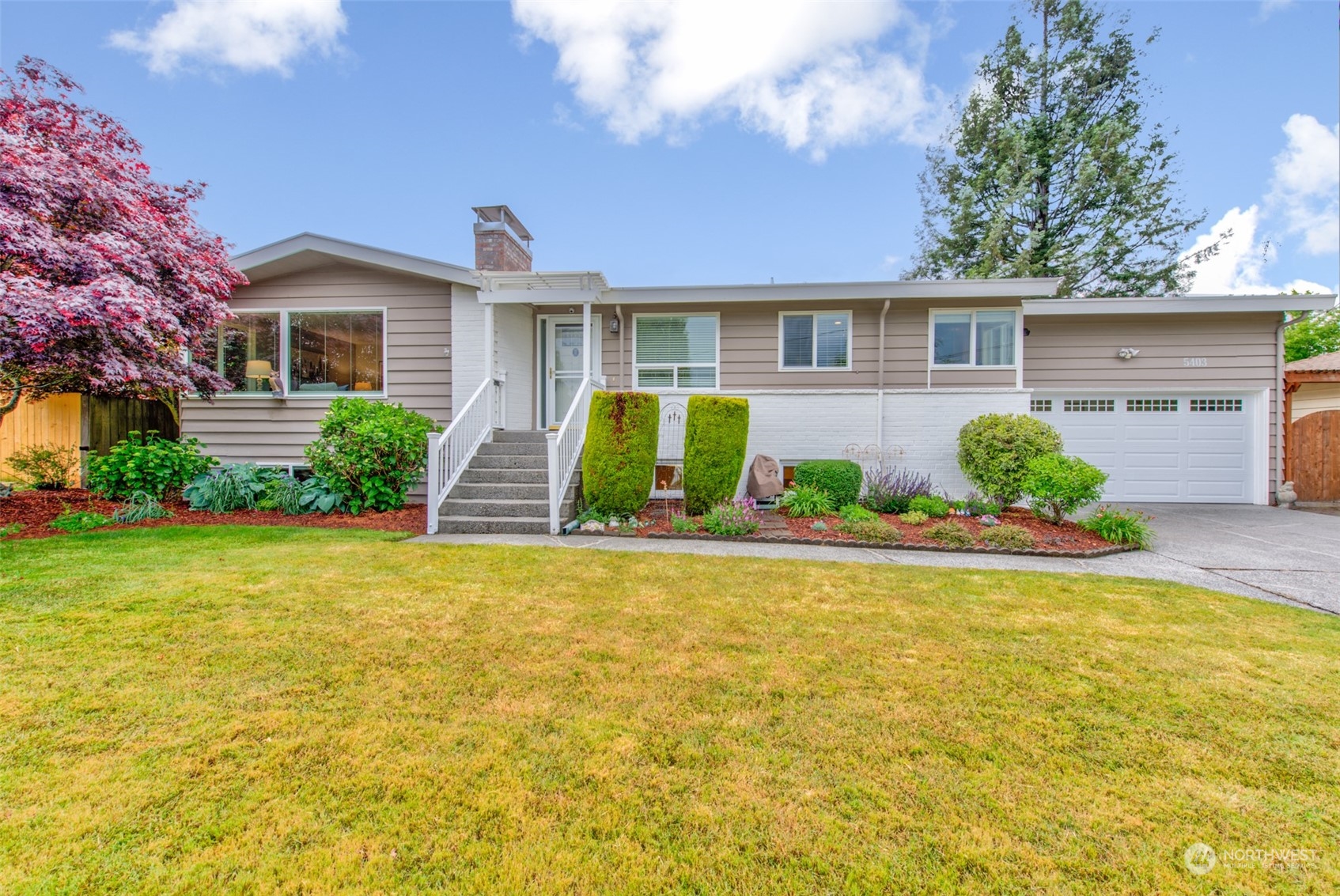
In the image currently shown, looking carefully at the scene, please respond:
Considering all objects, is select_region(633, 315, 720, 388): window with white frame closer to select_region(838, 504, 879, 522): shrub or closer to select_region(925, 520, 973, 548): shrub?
select_region(838, 504, 879, 522): shrub

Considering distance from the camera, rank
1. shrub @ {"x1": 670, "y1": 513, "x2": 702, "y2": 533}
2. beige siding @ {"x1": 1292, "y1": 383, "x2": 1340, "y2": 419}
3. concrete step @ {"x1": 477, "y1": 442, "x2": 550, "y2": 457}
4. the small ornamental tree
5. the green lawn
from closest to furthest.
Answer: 1. the green lawn
2. the small ornamental tree
3. shrub @ {"x1": 670, "y1": 513, "x2": 702, "y2": 533}
4. concrete step @ {"x1": 477, "y1": 442, "x2": 550, "y2": 457}
5. beige siding @ {"x1": 1292, "y1": 383, "x2": 1340, "y2": 419}

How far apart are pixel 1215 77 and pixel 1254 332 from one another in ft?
19.6

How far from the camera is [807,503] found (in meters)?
7.42

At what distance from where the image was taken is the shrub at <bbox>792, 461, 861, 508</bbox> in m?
7.71

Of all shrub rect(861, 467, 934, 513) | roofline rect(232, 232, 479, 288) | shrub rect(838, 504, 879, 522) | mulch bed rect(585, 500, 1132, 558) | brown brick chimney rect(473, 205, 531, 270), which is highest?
brown brick chimney rect(473, 205, 531, 270)

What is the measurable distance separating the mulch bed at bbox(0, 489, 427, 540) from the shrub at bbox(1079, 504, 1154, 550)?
800 centimetres

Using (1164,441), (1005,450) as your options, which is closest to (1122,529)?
(1005,450)

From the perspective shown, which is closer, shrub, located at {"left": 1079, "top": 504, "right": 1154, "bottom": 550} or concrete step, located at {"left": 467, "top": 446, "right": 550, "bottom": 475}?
shrub, located at {"left": 1079, "top": 504, "right": 1154, "bottom": 550}

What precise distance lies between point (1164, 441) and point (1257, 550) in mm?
4625

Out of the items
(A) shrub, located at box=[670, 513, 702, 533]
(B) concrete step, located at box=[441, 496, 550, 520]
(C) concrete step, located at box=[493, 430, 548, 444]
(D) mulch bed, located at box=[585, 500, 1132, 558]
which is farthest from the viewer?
(C) concrete step, located at box=[493, 430, 548, 444]

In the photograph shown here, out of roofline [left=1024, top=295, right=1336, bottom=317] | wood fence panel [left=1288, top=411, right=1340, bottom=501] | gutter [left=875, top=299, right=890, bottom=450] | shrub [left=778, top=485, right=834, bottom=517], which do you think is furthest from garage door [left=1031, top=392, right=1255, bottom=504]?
shrub [left=778, top=485, right=834, bottom=517]

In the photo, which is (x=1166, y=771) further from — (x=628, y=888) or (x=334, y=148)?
(x=334, y=148)

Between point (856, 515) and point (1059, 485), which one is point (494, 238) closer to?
point (856, 515)

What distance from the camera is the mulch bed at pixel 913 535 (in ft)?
19.0
